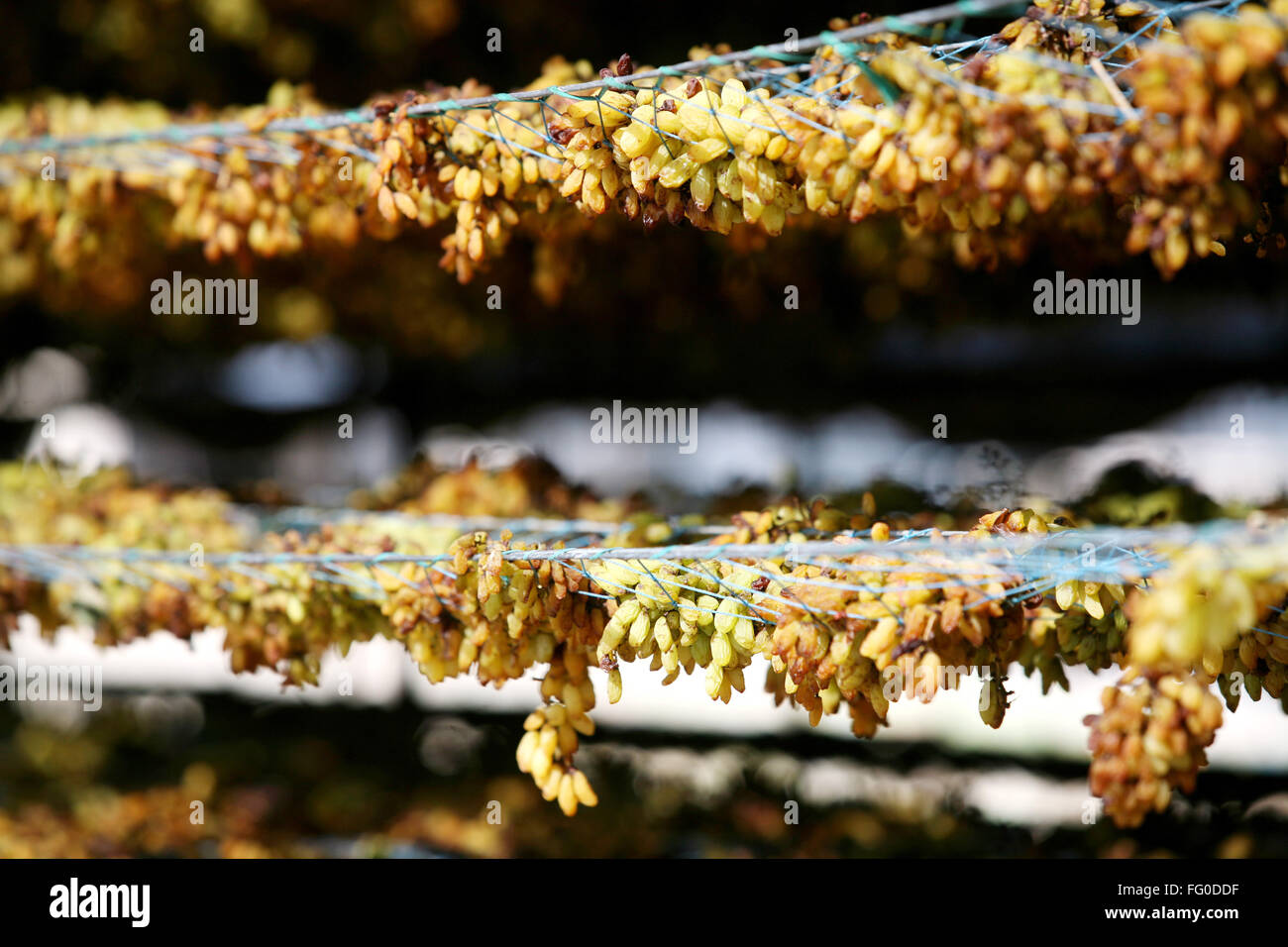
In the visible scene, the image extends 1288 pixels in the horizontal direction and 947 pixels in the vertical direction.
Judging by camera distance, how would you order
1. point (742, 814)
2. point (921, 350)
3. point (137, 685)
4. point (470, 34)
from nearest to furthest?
point (742, 814), point (470, 34), point (921, 350), point (137, 685)

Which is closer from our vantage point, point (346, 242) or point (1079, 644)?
point (1079, 644)

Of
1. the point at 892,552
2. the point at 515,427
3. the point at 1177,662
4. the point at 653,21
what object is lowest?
the point at 1177,662

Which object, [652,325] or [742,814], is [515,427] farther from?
[742,814]

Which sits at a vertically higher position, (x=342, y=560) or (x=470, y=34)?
(x=470, y=34)

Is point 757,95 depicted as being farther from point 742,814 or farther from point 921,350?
point 742,814

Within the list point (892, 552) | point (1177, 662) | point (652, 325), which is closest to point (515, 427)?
point (652, 325)
